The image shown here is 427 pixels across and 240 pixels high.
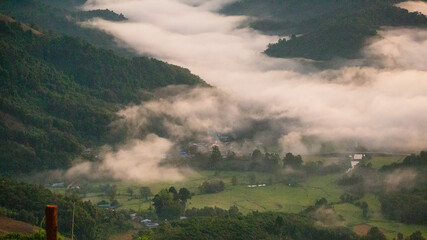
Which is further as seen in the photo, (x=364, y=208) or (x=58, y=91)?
(x=58, y=91)

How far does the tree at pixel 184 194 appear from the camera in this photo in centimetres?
4944

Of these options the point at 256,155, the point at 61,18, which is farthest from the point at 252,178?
the point at 61,18

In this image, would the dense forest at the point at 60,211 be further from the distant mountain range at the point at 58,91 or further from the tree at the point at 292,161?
the tree at the point at 292,161

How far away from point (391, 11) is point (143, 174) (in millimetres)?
52464

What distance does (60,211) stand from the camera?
41469mm

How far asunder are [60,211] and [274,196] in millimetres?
16683

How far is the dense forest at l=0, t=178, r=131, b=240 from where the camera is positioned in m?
40.2

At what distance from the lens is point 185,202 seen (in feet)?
162

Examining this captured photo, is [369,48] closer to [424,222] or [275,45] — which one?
[275,45]

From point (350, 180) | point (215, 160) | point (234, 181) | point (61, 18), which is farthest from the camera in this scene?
point (61, 18)

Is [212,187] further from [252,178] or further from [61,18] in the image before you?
[61,18]

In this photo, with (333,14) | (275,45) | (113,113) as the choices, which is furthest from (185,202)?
(333,14)

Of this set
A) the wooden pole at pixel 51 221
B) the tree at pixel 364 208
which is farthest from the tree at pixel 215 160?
the wooden pole at pixel 51 221

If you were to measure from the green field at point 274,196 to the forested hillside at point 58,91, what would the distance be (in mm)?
5955
